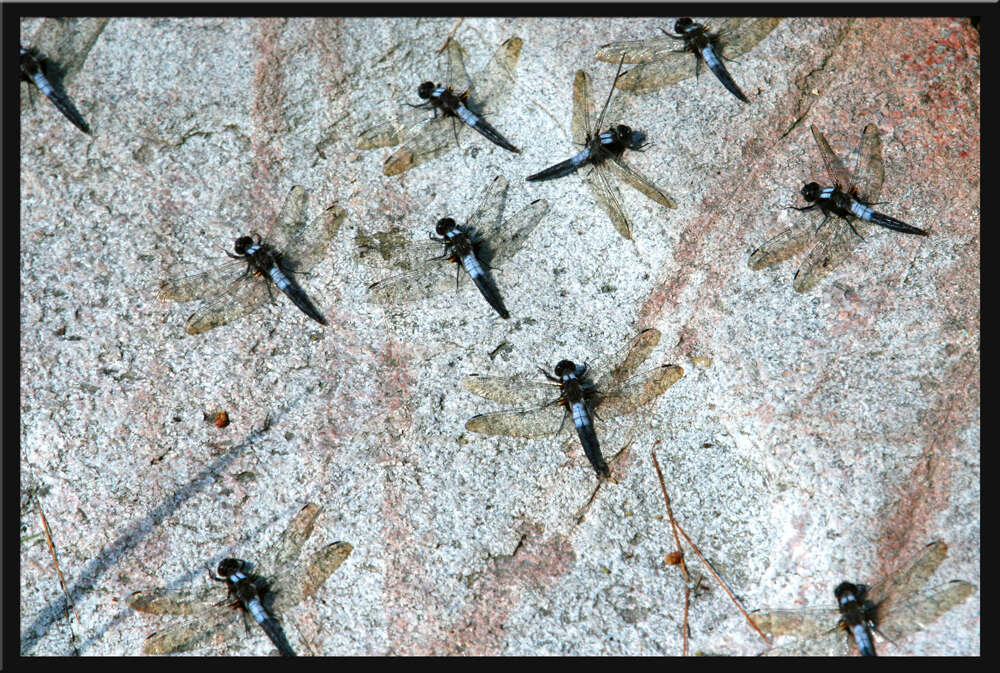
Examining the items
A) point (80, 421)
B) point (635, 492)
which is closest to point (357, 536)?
point (635, 492)

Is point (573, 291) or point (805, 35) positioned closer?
point (573, 291)

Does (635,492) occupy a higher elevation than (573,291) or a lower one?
lower

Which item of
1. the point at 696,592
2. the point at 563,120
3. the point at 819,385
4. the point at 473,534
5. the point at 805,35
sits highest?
the point at 563,120

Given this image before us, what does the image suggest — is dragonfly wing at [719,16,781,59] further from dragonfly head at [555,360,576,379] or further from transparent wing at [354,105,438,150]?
dragonfly head at [555,360,576,379]

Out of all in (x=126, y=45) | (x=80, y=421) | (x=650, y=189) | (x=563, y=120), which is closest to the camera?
(x=80, y=421)

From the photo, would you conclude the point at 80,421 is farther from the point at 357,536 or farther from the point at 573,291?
the point at 573,291

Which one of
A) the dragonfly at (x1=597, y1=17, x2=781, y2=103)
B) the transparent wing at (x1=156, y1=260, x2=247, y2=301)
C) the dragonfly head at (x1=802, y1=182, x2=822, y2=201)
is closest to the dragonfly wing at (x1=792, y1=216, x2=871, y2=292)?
the dragonfly head at (x1=802, y1=182, x2=822, y2=201)

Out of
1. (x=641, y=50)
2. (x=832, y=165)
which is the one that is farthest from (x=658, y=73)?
(x=832, y=165)

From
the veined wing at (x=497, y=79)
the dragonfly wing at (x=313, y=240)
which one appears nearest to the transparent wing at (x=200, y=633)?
the dragonfly wing at (x=313, y=240)
